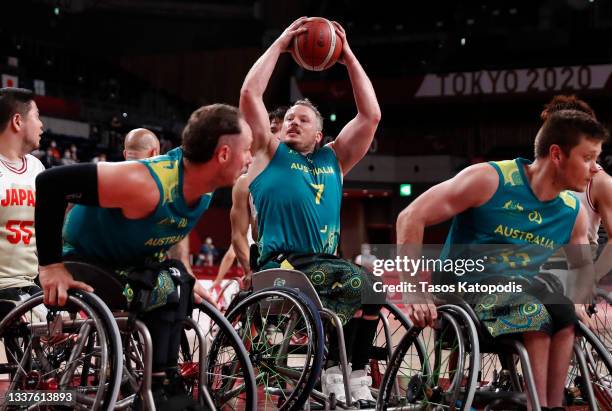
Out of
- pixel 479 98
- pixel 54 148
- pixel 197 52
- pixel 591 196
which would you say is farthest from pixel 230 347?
pixel 197 52

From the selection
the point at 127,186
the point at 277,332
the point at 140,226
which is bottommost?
the point at 277,332

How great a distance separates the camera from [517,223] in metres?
3.44

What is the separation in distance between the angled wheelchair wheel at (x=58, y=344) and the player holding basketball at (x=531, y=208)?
119cm

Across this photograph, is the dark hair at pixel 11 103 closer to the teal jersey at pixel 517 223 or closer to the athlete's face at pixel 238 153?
the athlete's face at pixel 238 153

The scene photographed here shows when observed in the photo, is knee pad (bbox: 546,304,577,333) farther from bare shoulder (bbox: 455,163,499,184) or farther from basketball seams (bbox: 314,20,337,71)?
basketball seams (bbox: 314,20,337,71)

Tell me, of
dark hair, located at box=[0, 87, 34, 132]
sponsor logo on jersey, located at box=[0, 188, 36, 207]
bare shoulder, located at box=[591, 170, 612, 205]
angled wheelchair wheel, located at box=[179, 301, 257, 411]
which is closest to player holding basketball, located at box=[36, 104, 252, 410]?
angled wheelchair wheel, located at box=[179, 301, 257, 411]

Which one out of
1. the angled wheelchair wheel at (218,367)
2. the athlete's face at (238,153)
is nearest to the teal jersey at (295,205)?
the angled wheelchair wheel at (218,367)

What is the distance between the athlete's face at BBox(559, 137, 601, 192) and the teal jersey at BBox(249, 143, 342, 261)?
4.21 ft

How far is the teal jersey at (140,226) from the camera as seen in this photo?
304 centimetres

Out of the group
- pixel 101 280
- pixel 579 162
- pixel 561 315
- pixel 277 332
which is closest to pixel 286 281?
pixel 277 332

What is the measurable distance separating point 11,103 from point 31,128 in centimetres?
16

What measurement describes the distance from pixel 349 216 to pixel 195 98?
18.6ft

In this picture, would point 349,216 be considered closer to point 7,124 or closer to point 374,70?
point 374,70

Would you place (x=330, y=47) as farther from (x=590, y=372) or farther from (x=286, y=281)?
(x=590, y=372)
